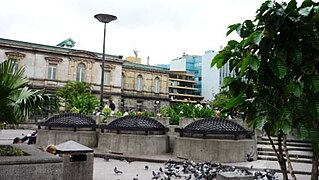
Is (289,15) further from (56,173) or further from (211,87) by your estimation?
(211,87)

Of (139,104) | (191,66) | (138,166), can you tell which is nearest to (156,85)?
(139,104)

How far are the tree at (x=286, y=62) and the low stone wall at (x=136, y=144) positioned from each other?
10010mm

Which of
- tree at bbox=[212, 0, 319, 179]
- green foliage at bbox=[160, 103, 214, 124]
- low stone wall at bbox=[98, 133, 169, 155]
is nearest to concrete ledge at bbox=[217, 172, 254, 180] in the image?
tree at bbox=[212, 0, 319, 179]

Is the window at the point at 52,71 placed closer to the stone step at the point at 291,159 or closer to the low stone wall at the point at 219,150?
the low stone wall at the point at 219,150

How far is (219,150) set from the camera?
435 inches

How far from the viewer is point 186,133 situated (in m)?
11.8

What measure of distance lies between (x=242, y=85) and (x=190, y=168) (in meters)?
6.20

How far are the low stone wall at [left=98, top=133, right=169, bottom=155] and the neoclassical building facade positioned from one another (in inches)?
1121

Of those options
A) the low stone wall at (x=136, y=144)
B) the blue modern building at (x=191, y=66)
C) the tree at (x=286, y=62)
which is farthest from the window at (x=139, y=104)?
the tree at (x=286, y=62)

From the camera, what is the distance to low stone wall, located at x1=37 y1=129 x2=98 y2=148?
1361 centimetres

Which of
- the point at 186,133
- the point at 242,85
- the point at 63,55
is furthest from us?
the point at 63,55

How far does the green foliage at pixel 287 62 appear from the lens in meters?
2.30

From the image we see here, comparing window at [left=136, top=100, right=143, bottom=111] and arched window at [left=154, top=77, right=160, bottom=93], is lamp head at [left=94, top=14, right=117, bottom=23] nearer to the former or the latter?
window at [left=136, top=100, right=143, bottom=111]

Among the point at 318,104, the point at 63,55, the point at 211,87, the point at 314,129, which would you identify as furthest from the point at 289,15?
the point at 211,87
